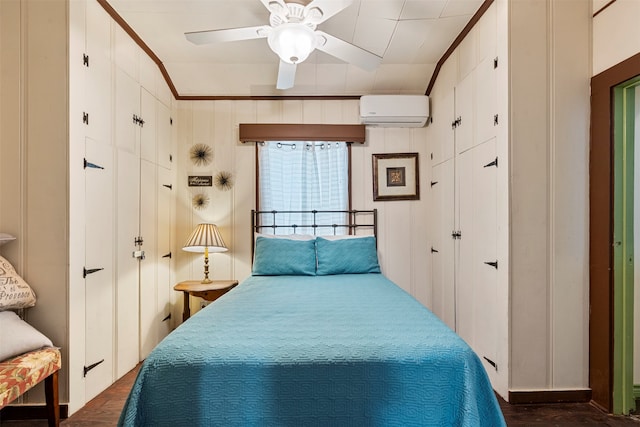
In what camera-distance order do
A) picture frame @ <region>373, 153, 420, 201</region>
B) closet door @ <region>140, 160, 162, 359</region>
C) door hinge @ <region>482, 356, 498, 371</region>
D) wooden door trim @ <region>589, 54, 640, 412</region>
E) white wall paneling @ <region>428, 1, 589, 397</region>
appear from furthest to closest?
picture frame @ <region>373, 153, 420, 201</region> < closet door @ <region>140, 160, 162, 359</region> < door hinge @ <region>482, 356, 498, 371</region> < white wall paneling @ <region>428, 1, 589, 397</region> < wooden door trim @ <region>589, 54, 640, 412</region>

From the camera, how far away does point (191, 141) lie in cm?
353

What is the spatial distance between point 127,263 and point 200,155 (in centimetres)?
138

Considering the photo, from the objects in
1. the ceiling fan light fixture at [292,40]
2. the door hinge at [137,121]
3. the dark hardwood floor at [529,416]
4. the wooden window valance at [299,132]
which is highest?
the ceiling fan light fixture at [292,40]

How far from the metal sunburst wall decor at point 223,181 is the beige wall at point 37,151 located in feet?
5.24

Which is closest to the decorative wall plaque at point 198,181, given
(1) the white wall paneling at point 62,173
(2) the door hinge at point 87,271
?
(1) the white wall paneling at point 62,173

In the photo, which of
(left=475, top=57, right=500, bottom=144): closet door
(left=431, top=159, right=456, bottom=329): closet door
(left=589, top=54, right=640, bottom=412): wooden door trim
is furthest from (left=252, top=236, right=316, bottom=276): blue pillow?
(left=589, top=54, right=640, bottom=412): wooden door trim

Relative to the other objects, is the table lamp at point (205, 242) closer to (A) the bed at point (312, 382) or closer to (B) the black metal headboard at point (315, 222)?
(B) the black metal headboard at point (315, 222)

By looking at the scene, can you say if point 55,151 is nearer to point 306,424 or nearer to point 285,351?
point 285,351

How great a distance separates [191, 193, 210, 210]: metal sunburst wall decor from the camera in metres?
3.50

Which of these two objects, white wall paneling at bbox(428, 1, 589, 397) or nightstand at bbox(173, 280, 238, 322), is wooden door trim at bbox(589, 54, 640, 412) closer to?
white wall paneling at bbox(428, 1, 589, 397)

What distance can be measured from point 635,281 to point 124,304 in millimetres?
3540

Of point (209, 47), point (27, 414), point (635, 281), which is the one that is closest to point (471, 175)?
point (635, 281)

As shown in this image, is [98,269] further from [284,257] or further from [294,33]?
[294,33]

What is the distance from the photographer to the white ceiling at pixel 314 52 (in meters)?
2.39
